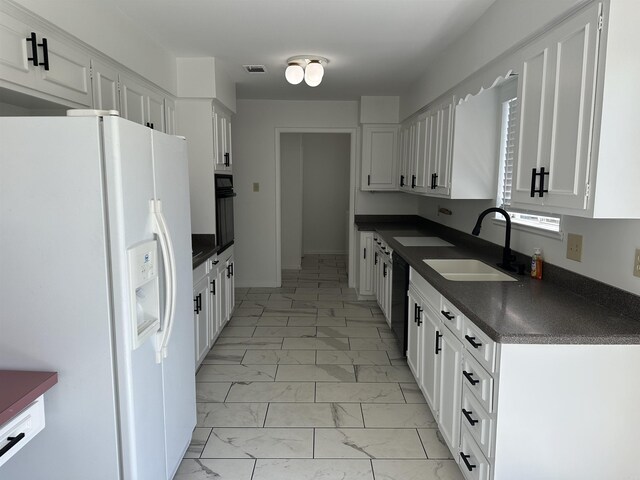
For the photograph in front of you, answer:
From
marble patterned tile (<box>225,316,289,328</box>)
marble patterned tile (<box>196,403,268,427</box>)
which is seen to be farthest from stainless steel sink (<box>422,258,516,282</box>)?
marble patterned tile (<box>225,316,289,328</box>)

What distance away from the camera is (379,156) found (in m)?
5.46

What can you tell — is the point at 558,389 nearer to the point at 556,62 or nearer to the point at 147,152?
the point at 556,62

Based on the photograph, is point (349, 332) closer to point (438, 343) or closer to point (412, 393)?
point (412, 393)

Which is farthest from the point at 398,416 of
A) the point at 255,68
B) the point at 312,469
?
the point at 255,68

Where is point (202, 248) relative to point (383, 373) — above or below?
above

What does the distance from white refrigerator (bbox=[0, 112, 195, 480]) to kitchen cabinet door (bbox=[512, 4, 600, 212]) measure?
1687 millimetres

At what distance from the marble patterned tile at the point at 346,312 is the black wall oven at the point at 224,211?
51.3 inches

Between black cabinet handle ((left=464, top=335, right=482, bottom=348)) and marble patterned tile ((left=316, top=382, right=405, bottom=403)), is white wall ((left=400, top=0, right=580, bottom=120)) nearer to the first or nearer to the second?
black cabinet handle ((left=464, top=335, right=482, bottom=348))

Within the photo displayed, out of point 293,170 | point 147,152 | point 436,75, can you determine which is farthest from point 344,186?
point 147,152

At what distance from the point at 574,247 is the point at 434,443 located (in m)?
1.31

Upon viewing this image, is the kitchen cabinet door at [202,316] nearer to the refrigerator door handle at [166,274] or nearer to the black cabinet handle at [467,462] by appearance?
the refrigerator door handle at [166,274]

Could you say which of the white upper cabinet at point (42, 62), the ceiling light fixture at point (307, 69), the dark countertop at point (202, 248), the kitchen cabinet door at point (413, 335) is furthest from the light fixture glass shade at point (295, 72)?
the kitchen cabinet door at point (413, 335)

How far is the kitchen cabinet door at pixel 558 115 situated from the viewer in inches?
65.3

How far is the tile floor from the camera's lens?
231 centimetres
